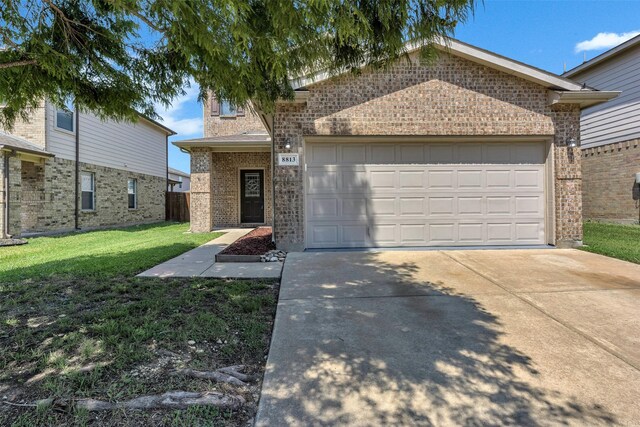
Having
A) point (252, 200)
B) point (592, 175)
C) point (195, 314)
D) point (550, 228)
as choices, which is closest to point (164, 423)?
point (195, 314)

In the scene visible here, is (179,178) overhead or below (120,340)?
overhead

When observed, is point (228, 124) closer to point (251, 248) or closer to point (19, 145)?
point (19, 145)

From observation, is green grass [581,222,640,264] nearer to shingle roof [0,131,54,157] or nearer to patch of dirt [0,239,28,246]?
patch of dirt [0,239,28,246]

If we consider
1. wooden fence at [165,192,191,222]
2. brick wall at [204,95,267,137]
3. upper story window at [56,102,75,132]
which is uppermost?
brick wall at [204,95,267,137]

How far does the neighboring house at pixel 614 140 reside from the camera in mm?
10453

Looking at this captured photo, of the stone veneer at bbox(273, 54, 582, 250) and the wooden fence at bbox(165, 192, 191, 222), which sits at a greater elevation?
the stone veneer at bbox(273, 54, 582, 250)

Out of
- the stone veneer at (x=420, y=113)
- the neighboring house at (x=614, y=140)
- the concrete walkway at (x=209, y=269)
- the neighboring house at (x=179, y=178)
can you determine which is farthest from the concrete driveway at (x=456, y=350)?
the neighboring house at (x=179, y=178)

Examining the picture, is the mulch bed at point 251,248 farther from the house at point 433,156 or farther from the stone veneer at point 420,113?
the house at point 433,156

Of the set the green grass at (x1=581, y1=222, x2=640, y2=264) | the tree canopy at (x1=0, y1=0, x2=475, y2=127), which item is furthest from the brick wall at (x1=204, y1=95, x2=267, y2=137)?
the green grass at (x1=581, y1=222, x2=640, y2=264)

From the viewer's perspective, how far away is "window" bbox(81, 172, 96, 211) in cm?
1260

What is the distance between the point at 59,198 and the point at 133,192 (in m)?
4.14

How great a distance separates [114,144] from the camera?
14070 mm

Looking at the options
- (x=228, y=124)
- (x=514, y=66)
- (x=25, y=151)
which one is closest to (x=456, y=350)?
(x=514, y=66)

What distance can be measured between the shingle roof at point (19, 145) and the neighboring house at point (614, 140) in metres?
18.4
